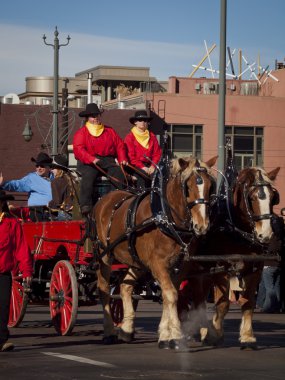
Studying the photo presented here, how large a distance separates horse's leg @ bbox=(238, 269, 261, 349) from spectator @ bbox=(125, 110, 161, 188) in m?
2.47

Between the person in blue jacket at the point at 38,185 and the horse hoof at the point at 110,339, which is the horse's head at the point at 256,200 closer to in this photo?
the horse hoof at the point at 110,339

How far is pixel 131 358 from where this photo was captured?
1237 centimetres

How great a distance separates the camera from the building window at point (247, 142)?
208 feet

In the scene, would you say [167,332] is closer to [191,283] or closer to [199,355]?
[199,355]

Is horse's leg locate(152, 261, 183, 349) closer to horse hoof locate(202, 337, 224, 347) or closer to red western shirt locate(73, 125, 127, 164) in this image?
horse hoof locate(202, 337, 224, 347)

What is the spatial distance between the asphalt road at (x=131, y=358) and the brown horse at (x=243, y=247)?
413 millimetres

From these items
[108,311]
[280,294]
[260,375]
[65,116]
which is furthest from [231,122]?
[260,375]

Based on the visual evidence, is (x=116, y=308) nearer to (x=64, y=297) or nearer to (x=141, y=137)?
(x=64, y=297)

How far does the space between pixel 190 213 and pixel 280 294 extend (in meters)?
10.2

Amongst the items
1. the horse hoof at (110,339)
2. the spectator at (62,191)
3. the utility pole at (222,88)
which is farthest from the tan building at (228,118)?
the horse hoof at (110,339)

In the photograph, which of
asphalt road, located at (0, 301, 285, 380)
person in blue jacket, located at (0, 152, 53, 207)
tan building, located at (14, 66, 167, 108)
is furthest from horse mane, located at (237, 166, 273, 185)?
tan building, located at (14, 66, 167, 108)

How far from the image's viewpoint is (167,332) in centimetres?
1311

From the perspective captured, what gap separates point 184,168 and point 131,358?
2425 millimetres

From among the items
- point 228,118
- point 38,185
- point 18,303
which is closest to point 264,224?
point 18,303
